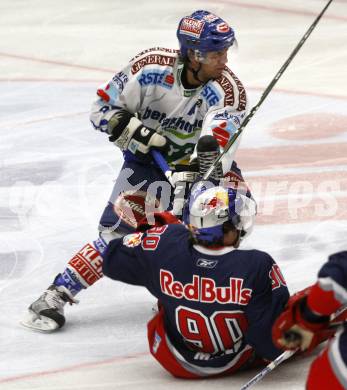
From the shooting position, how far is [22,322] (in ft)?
17.6

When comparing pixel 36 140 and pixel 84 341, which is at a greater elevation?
pixel 84 341

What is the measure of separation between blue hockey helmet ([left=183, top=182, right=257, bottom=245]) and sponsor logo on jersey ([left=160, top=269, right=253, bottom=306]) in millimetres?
157

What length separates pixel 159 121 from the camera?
552 centimetres

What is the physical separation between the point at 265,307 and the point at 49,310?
4.20 ft

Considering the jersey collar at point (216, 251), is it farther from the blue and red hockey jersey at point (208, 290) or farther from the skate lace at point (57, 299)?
the skate lace at point (57, 299)

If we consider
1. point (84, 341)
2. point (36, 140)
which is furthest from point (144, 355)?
point (36, 140)

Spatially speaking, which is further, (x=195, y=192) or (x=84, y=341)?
(x=84, y=341)

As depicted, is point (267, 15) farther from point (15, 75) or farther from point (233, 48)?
point (233, 48)

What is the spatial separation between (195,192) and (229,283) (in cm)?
37

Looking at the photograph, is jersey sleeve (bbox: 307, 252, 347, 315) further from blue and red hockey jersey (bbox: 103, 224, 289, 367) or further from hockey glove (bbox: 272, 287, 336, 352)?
blue and red hockey jersey (bbox: 103, 224, 289, 367)

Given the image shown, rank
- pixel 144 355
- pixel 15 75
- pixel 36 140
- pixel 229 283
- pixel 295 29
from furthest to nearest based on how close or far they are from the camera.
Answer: pixel 295 29 → pixel 15 75 → pixel 36 140 → pixel 144 355 → pixel 229 283

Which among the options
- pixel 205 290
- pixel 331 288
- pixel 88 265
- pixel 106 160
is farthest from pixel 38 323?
pixel 106 160

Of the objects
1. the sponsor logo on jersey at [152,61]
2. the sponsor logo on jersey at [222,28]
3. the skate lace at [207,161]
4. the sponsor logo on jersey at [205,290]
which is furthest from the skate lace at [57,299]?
the sponsor logo on jersey at [222,28]

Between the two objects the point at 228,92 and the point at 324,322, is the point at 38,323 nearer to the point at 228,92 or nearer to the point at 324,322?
the point at 228,92
